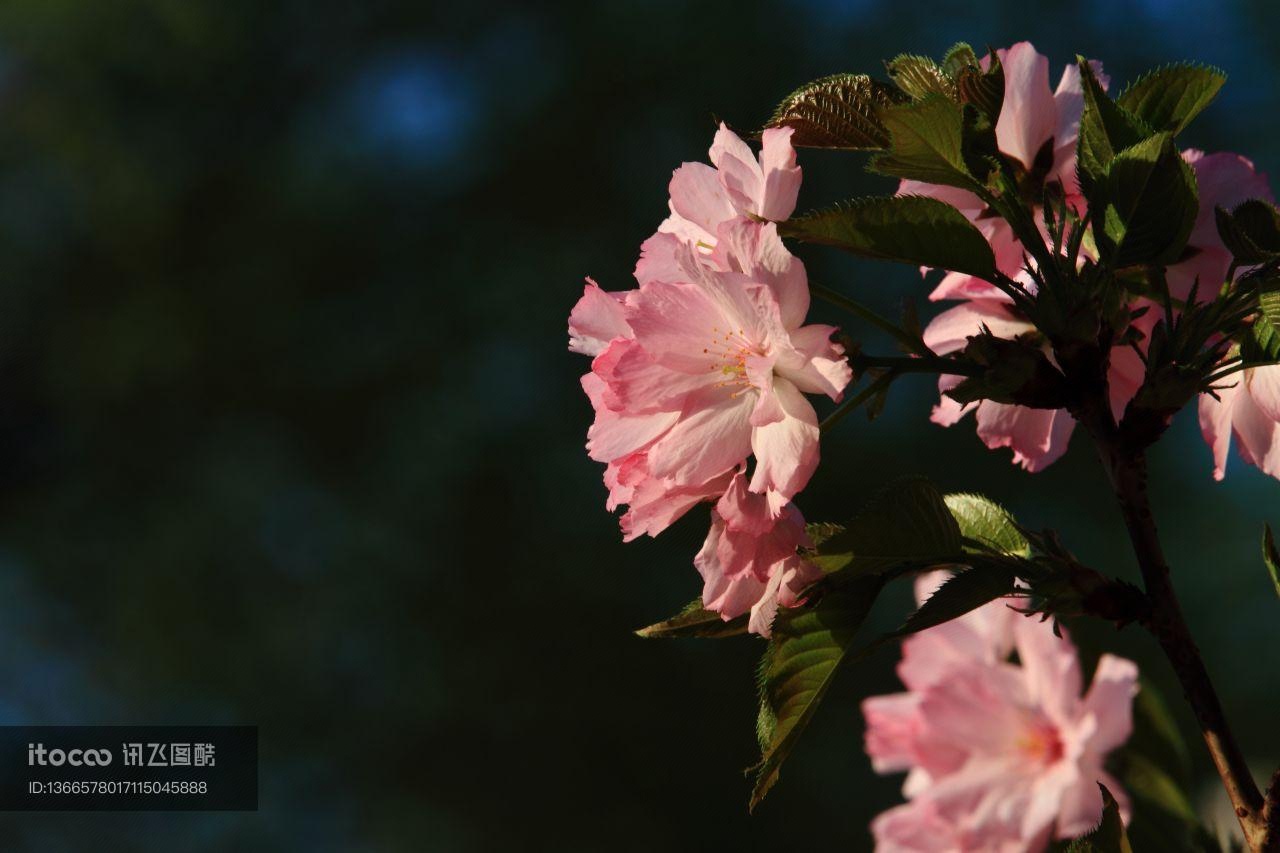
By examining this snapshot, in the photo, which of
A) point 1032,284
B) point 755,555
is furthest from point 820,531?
point 1032,284

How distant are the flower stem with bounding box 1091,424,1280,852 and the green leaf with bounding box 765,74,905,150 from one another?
0.10 meters

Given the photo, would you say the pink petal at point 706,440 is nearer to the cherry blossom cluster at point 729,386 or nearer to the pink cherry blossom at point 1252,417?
the cherry blossom cluster at point 729,386

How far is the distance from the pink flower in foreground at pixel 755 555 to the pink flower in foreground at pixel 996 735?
138 millimetres

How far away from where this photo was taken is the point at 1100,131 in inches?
12.2

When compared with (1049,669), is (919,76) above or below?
above

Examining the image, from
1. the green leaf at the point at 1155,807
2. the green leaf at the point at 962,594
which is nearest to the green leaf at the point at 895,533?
the green leaf at the point at 962,594

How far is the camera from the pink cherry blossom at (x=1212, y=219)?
1.10 ft

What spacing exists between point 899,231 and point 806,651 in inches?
4.1

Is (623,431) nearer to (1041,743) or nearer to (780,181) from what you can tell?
(780,181)

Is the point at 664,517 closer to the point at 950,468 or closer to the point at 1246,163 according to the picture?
the point at 1246,163

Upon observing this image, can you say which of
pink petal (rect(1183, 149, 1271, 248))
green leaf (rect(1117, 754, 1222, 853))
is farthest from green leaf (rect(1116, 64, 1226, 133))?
green leaf (rect(1117, 754, 1222, 853))

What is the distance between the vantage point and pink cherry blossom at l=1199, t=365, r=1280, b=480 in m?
0.33

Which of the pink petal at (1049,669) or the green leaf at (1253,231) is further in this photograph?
the pink petal at (1049,669)

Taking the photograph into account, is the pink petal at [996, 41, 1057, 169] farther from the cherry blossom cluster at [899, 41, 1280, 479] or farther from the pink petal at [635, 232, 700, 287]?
the pink petal at [635, 232, 700, 287]
